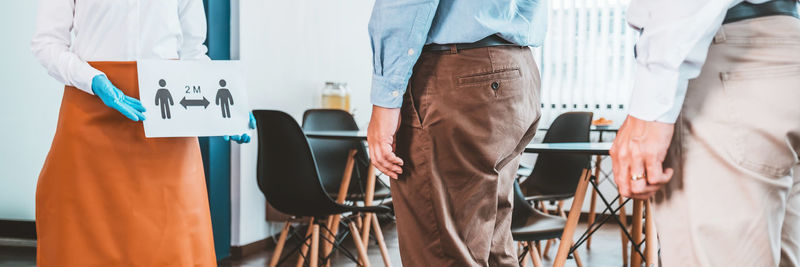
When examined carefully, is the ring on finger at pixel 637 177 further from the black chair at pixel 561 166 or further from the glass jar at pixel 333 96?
the glass jar at pixel 333 96

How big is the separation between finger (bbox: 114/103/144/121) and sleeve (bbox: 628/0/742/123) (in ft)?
3.45

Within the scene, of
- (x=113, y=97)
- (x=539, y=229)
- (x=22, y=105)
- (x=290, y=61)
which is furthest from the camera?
(x=290, y=61)

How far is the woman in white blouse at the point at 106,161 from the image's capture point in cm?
133

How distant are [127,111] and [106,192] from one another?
0.71 feet

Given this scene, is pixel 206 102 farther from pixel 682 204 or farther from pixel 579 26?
pixel 579 26

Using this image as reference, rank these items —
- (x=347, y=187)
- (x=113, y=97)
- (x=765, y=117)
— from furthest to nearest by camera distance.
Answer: (x=347, y=187)
(x=113, y=97)
(x=765, y=117)

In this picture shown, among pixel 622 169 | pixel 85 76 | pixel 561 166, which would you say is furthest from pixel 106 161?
pixel 561 166

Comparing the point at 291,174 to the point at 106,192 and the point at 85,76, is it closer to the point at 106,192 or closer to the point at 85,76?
the point at 106,192

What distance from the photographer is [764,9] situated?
674 millimetres

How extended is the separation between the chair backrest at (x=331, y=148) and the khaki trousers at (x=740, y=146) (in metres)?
2.59

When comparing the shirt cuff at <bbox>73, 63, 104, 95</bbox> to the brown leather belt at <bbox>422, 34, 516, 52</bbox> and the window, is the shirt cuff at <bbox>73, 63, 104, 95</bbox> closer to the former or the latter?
the brown leather belt at <bbox>422, 34, 516, 52</bbox>

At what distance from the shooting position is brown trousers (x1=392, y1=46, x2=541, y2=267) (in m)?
1.01

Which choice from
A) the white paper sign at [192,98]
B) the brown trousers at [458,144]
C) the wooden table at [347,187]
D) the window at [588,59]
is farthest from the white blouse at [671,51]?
the window at [588,59]

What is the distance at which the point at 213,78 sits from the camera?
4.70 ft
